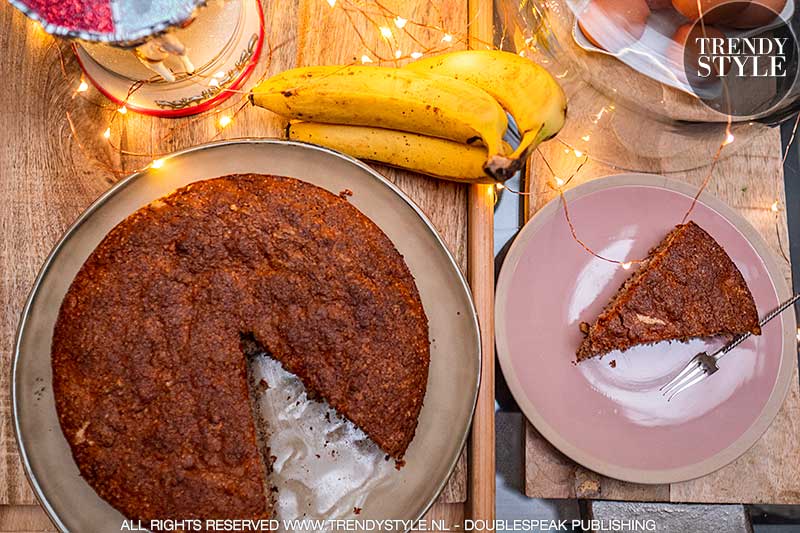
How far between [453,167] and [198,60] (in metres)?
0.76

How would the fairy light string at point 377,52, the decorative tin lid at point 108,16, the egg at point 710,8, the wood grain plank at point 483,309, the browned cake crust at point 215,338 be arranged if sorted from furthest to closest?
the fairy light string at point 377,52
the wood grain plank at point 483,309
the egg at point 710,8
the browned cake crust at point 215,338
the decorative tin lid at point 108,16

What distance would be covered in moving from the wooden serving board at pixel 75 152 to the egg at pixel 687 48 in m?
0.55

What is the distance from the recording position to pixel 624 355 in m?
1.93

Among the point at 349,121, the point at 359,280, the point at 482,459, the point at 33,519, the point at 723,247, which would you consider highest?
the point at 349,121

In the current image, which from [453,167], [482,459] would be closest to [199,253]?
[453,167]

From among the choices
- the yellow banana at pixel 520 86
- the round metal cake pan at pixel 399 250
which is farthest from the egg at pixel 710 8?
the round metal cake pan at pixel 399 250

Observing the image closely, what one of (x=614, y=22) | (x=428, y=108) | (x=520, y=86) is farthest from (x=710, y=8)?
(x=428, y=108)

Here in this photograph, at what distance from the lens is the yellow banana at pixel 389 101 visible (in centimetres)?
153

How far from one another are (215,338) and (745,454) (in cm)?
171

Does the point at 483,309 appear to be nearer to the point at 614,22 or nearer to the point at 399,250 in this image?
the point at 399,250

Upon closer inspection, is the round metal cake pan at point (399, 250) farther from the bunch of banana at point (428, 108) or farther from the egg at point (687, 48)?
the egg at point (687, 48)

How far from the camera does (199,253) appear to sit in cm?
152

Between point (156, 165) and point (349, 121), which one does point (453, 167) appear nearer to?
point (349, 121)

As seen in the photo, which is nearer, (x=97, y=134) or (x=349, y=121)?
(x=349, y=121)
